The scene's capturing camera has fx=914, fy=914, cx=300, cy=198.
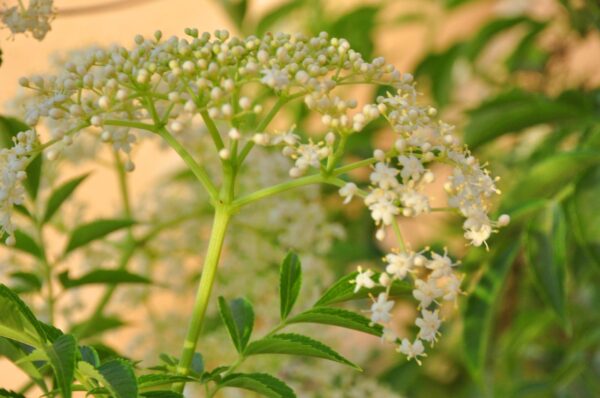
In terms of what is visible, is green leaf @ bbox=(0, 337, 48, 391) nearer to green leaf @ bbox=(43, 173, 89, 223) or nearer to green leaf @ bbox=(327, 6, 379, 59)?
green leaf @ bbox=(43, 173, 89, 223)

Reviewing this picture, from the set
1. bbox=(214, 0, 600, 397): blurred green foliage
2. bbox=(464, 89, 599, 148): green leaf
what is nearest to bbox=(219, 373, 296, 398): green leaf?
bbox=(214, 0, 600, 397): blurred green foliage

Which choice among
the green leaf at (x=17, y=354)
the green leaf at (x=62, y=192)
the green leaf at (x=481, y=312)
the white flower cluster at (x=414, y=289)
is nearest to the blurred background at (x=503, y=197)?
the green leaf at (x=481, y=312)

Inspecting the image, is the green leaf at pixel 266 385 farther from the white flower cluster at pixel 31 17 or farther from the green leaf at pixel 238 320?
the white flower cluster at pixel 31 17

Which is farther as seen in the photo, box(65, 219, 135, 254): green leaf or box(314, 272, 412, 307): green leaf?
box(65, 219, 135, 254): green leaf

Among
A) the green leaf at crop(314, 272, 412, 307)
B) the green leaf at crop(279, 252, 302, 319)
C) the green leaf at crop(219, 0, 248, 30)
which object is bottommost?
the green leaf at crop(314, 272, 412, 307)

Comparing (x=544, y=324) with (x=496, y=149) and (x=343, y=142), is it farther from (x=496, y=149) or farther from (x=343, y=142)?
(x=343, y=142)

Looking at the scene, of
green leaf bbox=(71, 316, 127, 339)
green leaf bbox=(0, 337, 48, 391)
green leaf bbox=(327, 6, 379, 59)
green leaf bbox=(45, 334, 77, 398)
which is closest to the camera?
green leaf bbox=(45, 334, 77, 398)
